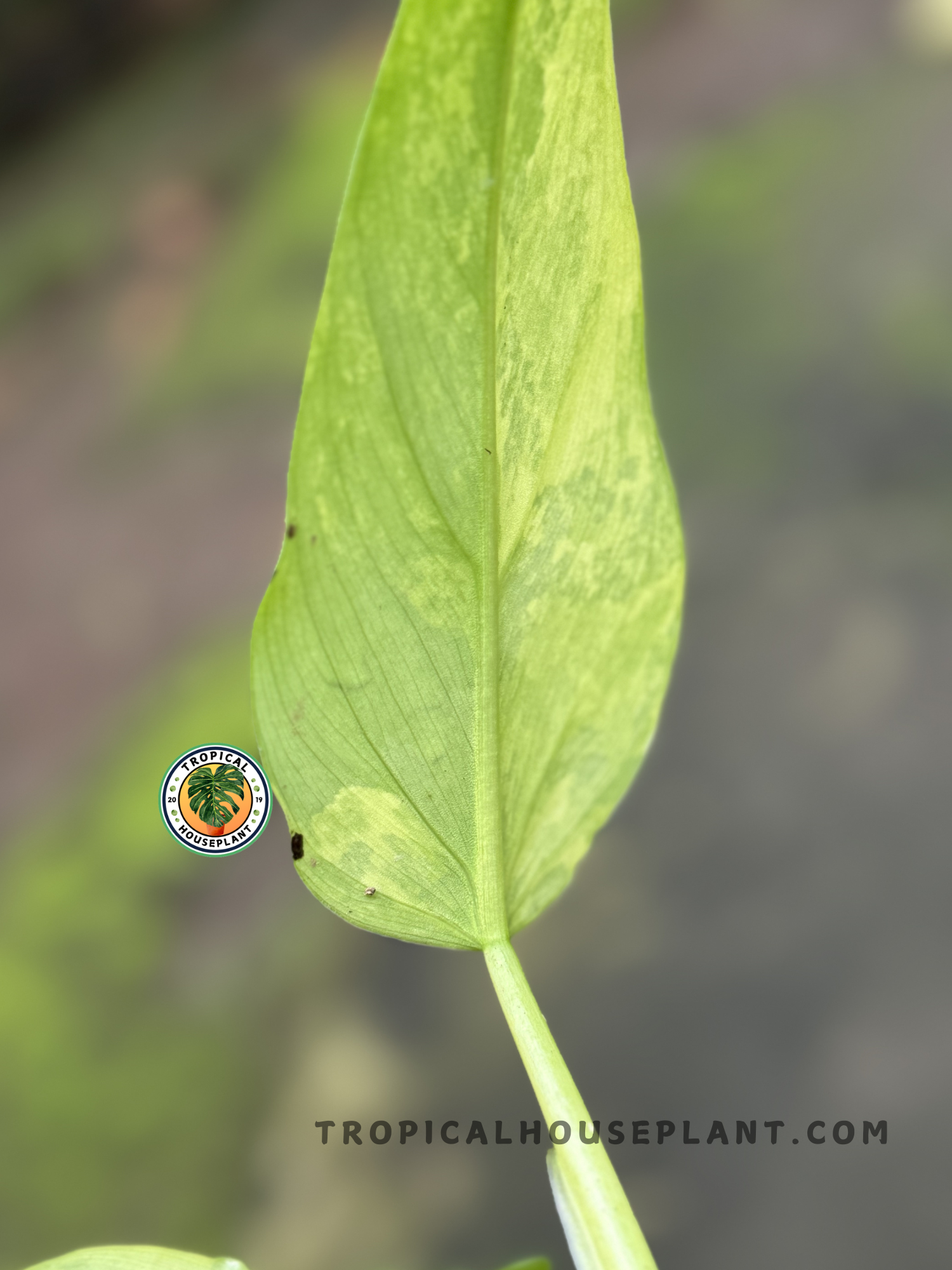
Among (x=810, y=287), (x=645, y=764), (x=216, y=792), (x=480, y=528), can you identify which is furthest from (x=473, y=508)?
(x=810, y=287)

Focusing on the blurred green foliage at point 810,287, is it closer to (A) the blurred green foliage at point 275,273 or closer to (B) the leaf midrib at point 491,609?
(A) the blurred green foliage at point 275,273

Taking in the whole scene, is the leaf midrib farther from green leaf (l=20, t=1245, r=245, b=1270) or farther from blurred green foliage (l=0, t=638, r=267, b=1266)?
blurred green foliage (l=0, t=638, r=267, b=1266)

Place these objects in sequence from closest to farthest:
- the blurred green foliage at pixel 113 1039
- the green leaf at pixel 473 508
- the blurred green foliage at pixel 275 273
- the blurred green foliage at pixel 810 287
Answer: the green leaf at pixel 473 508 < the blurred green foliage at pixel 113 1039 < the blurred green foliage at pixel 810 287 < the blurred green foliage at pixel 275 273

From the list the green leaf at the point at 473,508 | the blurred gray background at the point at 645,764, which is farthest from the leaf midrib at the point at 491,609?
the blurred gray background at the point at 645,764

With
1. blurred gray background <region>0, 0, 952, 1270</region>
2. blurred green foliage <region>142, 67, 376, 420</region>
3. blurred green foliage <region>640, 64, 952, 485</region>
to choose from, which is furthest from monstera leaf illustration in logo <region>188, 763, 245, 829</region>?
blurred green foliage <region>142, 67, 376, 420</region>

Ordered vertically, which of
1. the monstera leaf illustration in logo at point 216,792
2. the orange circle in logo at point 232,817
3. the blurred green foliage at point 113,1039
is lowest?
the blurred green foliage at point 113,1039

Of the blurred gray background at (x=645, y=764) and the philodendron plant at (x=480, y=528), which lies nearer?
the philodendron plant at (x=480, y=528)

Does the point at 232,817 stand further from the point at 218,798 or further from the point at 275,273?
the point at 275,273

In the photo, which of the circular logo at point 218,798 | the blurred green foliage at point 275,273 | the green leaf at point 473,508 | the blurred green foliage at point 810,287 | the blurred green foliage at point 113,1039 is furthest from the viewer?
Result: the blurred green foliage at point 275,273
